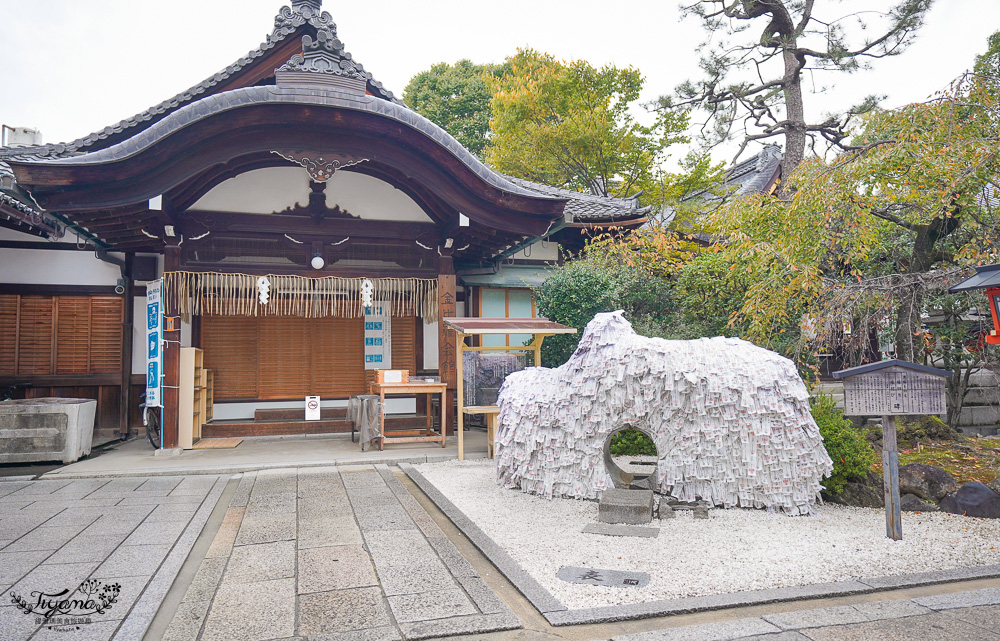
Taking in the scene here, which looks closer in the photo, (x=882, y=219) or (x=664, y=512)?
(x=664, y=512)

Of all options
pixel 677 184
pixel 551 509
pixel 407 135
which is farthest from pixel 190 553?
pixel 677 184

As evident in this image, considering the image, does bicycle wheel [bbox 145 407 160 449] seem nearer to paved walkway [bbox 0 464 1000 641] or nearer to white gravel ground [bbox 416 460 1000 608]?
paved walkway [bbox 0 464 1000 641]

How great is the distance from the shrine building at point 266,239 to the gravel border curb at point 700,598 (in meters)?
6.37

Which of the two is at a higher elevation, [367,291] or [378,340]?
[367,291]

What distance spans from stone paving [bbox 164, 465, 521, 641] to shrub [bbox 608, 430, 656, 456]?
9.12ft

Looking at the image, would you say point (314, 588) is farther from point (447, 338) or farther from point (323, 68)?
point (323, 68)

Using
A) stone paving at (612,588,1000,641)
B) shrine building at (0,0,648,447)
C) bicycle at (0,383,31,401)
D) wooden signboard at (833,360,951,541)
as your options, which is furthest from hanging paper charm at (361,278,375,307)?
stone paving at (612,588,1000,641)

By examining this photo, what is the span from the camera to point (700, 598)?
4004 millimetres

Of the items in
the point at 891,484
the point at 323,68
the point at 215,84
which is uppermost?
the point at 215,84

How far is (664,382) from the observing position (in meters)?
5.90

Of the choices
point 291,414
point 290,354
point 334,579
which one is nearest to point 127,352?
point 290,354

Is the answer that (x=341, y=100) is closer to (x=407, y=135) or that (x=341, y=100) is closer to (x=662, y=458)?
(x=407, y=135)

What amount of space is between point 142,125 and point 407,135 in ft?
16.7

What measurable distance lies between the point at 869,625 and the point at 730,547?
4.54 ft
